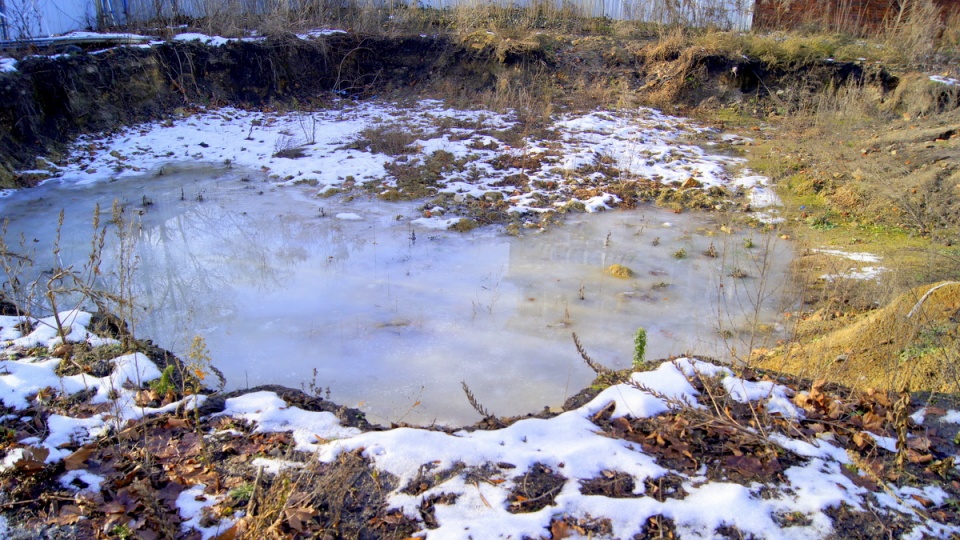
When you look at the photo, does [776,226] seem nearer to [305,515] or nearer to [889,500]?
[889,500]

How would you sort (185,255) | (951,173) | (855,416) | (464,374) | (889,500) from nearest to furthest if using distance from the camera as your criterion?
(889,500) → (855,416) → (464,374) → (185,255) → (951,173)

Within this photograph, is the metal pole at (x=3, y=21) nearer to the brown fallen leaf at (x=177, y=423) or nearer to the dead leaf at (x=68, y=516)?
the brown fallen leaf at (x=177, y=423)

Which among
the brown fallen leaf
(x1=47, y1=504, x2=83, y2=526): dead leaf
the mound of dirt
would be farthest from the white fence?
the mound of dirt

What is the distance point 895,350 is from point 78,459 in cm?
510

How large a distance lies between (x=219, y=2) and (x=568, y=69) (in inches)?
335

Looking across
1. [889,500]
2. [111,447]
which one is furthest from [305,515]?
[889,500]

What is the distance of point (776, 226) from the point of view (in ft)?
26.0

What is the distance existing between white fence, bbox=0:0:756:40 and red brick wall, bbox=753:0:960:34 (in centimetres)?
53

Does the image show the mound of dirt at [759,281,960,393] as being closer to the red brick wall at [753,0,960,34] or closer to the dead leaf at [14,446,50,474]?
the dead leaf at [14,446,50,474]

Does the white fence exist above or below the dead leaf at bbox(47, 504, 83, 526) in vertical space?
above

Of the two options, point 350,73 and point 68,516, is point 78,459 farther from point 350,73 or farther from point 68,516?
point 350,73

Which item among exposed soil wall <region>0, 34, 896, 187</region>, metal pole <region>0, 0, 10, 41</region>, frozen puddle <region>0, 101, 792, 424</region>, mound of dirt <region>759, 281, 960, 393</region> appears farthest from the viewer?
exposed soil wall <region>0, 34, 896, 187</region>

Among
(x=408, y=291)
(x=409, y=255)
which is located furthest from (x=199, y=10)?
(x=408, y=291)

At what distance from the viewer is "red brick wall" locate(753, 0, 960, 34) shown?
1642 cm
